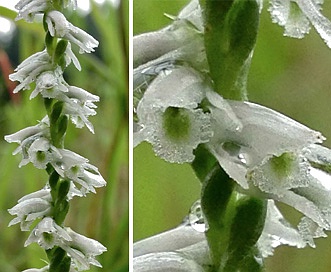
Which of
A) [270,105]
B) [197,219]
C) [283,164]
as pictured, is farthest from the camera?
[270,105]

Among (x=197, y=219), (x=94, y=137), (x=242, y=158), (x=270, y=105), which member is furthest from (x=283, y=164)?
(x=94, y=137)

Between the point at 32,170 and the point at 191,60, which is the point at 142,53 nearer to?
the point at 191,60

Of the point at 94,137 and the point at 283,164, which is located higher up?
the point at 283,164

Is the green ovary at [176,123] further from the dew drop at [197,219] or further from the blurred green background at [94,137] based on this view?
the blurred green background at [94,137]

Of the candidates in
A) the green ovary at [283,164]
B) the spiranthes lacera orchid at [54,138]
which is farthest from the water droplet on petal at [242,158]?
the spiranthes lacera orchid at [54,138]

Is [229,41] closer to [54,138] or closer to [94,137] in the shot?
[54,138]

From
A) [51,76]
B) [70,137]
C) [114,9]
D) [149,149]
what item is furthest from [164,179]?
[51,76]

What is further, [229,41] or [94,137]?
[94,137]
